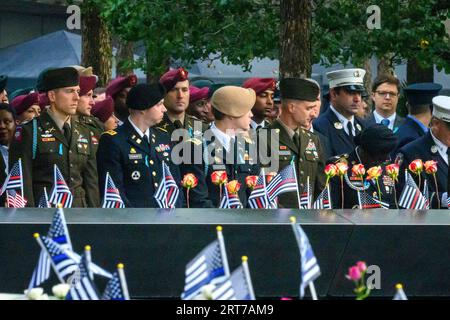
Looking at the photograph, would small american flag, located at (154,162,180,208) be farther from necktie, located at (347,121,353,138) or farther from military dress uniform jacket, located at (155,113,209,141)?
necktie, located at (347,121,353,138)

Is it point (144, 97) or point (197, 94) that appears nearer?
point (144, 97)

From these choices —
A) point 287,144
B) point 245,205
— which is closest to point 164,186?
point 245,205

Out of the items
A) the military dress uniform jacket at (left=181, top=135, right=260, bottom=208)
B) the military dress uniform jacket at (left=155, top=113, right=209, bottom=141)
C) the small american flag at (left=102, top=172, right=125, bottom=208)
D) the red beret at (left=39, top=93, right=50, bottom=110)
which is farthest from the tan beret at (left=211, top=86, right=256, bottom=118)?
the red beret at (left=39, top=93, right=50, bottom=110)

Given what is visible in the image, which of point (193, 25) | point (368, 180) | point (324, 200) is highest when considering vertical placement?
point (193, 25)

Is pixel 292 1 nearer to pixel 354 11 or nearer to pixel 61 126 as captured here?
pixel 354 11

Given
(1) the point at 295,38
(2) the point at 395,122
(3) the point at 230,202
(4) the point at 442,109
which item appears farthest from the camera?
(1) the point at 295,38

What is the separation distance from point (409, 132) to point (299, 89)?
7.05 ft

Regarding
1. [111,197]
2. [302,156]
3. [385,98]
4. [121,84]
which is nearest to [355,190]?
[302,156]

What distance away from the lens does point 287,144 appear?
9.51 m

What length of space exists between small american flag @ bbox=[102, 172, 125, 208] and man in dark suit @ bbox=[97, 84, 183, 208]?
307 millimetres

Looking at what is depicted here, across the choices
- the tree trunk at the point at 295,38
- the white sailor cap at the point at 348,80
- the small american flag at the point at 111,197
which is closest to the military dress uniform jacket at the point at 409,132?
the white sailor cap at the point at 348,80

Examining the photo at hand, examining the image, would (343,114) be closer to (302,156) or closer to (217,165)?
(302,156)

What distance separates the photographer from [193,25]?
14.7 metres

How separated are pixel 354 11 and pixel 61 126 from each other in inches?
→ 241
